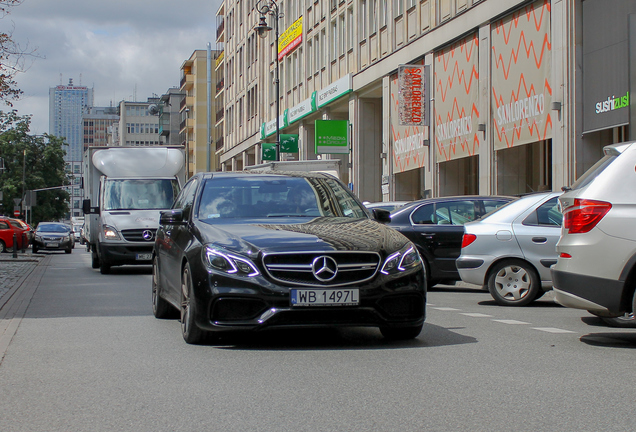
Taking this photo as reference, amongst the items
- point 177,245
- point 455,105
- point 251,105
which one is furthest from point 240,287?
point 251,105

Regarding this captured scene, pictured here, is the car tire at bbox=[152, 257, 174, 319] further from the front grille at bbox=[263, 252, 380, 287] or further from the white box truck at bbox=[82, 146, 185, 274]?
the white box truck at bbox=[82, 146, 185, 274]

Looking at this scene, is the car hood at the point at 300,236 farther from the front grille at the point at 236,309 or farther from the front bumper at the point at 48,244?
the front bumper at the point at 48,244

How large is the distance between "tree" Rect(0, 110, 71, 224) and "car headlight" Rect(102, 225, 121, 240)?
64956 mm

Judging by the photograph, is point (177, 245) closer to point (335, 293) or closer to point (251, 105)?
point (335, 293)

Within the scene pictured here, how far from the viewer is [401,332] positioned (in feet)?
26.8

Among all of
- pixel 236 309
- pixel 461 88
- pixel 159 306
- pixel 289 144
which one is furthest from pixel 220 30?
pixel 236 309

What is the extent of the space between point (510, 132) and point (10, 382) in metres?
21.7

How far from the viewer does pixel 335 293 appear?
296 inches

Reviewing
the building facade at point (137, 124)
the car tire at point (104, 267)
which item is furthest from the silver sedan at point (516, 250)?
the building facade at point (137, 124)

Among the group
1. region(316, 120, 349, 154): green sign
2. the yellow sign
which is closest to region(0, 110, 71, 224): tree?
the yellow sign

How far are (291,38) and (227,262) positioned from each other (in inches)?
1887

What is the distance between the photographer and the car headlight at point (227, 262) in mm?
7523

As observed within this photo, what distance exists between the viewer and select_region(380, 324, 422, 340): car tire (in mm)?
8086

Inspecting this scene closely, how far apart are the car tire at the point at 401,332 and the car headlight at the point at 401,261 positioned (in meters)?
0.58
